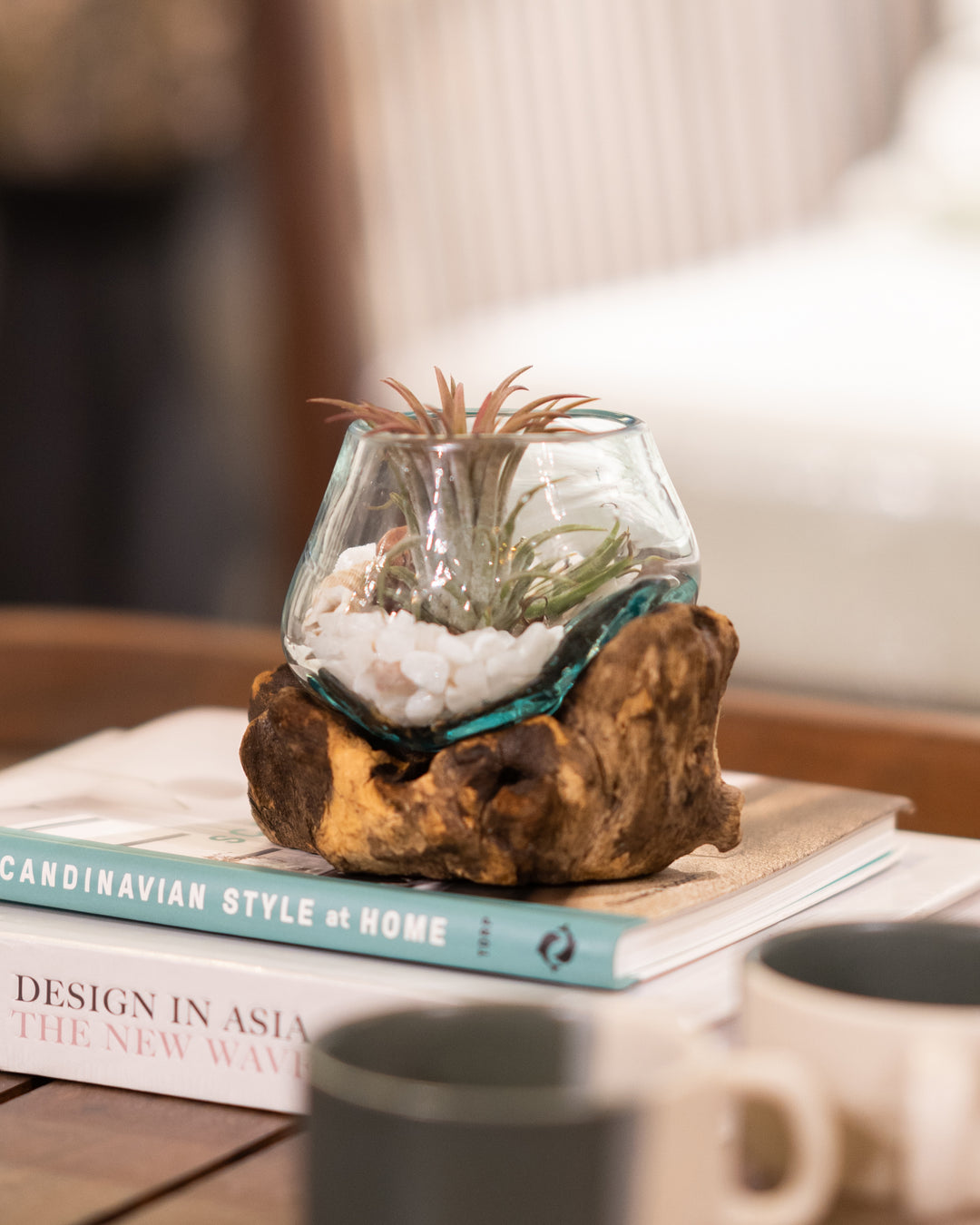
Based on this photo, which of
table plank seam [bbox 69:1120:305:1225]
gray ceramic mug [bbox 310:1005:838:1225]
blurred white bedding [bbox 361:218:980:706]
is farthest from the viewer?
blurred white bedding [bbox 361:218:980:706]

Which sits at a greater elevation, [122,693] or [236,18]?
[236,18]

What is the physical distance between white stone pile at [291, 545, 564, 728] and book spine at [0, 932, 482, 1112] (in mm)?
78

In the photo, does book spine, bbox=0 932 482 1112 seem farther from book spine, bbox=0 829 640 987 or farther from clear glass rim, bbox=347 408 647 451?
clear glass rim, bbox=347 408 647 451

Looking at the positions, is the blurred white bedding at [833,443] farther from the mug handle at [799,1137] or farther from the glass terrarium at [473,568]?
the mug handle at [799,1137]

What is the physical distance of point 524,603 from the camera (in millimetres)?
457

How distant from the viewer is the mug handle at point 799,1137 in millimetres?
264

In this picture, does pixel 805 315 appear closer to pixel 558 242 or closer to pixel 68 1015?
pixel 558 242

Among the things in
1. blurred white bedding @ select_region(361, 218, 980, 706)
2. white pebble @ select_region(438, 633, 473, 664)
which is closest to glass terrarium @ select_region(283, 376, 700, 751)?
white pebble @ select_region(438, 633, 473, 664)

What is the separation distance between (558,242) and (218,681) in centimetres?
104

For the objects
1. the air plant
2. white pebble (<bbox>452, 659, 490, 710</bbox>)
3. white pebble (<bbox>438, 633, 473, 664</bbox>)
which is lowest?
white pebble (<bbox>452, 659, 490, 710</bbox>)

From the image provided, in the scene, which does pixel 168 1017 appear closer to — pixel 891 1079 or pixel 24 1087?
pixel 24 1087

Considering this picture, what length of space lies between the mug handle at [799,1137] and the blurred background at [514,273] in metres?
0.96

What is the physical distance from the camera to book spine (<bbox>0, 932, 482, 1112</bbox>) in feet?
1.38

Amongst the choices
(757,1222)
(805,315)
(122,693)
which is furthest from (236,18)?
(757,1222)
